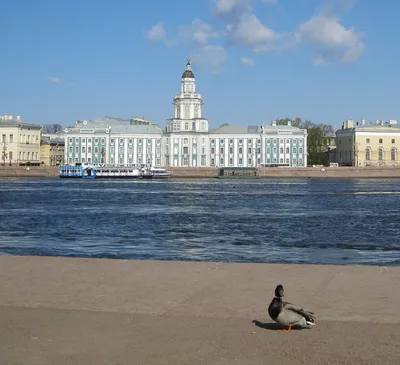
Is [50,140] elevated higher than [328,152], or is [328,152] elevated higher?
[50,140]

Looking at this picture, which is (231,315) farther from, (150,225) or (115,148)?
(115,148)

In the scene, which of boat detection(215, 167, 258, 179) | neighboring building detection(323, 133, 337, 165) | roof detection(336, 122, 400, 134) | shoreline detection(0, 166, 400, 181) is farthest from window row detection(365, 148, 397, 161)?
boat detection(215, 167, 258, 179)

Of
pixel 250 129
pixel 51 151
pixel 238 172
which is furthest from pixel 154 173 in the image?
pixel 51 151

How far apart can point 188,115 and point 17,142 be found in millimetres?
19354

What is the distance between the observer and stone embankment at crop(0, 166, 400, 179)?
85.3 metres

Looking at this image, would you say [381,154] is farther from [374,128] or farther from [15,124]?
[15,124]

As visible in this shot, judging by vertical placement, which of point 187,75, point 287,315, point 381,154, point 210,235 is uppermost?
point 187,75

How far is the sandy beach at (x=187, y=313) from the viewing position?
201 inches

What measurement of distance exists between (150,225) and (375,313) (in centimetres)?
1452

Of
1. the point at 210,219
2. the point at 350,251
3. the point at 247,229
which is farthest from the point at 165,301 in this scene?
the point at 210,219

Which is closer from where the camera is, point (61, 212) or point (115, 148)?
point (61, 212)

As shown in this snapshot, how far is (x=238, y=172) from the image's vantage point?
87.8m

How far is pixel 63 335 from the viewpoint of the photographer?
5566mm

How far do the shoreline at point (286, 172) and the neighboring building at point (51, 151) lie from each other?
32.5 feet
